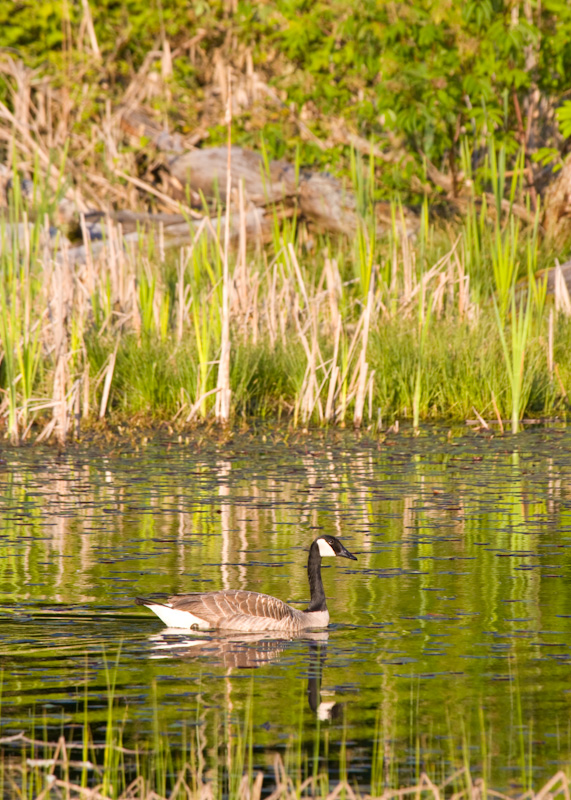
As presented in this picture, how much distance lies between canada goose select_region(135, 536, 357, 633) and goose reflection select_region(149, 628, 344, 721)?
0.06 metres

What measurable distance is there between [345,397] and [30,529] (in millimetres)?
4651

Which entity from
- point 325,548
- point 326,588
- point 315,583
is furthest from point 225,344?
point 315,583

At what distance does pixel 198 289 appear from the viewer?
14.1 meters

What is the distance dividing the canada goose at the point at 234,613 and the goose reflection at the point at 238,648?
6 centimetres

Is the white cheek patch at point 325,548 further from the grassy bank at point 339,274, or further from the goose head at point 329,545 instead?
the grassy bank at point 339,274

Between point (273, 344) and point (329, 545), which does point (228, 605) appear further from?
point (273, 344)

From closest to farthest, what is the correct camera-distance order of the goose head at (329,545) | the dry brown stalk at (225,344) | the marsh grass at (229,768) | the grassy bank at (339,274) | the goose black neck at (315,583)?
1. the marsh grass at (229,768)
2. the goose black neck at (315,583)
3. the goose head at (329,545)
4. the dry brown stalk at (225,344)
5. the grassy bank at (339,274)

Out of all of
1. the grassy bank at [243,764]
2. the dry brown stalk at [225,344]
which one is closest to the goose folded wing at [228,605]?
the grassy bank at [243,764]

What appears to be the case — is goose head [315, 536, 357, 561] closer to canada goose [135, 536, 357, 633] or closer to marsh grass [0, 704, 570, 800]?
canada goose [135, 536, 357, 633]

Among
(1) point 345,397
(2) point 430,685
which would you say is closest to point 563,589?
(2) point 430,685

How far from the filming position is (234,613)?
6.55 metres

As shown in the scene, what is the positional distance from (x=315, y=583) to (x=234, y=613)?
A: 1.74ft

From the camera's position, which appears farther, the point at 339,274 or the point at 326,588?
the point at 339,274

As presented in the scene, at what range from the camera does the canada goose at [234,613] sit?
6.48 m
